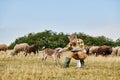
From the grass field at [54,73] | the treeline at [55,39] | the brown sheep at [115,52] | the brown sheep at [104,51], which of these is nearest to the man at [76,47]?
the grass field at [54,73]

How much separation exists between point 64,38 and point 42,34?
25.3 ft

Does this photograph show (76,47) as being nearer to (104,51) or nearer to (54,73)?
(54,73)

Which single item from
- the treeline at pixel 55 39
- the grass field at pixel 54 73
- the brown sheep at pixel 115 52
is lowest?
the grass field at pixel 54 73

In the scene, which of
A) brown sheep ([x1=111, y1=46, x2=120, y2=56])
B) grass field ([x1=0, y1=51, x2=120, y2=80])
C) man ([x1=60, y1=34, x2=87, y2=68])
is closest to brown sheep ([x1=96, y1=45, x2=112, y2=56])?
brown sheep ([x1=111, y1=46, x2=120, y2=56])

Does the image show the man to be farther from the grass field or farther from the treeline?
the treeline

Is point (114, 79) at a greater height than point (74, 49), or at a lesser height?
lesser

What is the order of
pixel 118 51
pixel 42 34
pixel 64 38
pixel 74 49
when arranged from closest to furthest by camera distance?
pixel 74 49
pixel 118 51
pixel 64 38
pixel 42 34

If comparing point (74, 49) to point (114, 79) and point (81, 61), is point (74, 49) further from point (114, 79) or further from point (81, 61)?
point (114, 79)

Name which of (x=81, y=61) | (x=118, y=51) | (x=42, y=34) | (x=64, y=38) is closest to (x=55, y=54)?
(x=81, y=61)

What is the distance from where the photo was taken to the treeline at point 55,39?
3226 inches

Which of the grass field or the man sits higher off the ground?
the man

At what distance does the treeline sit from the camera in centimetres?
8194

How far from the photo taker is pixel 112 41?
282 feet

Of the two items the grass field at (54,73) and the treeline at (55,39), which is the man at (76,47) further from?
the treeline at (55,39)
